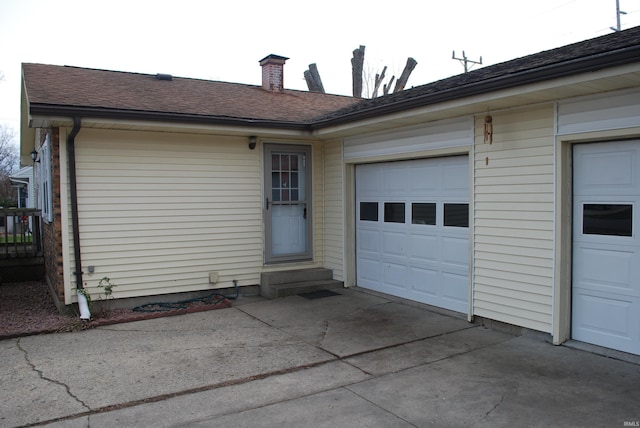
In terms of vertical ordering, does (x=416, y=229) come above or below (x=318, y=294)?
above

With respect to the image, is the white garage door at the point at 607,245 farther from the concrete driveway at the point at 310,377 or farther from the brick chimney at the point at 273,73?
the brick chimney at the point at 273,73

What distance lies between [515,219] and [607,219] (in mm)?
973

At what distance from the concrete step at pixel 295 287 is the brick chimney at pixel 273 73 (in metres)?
4.75

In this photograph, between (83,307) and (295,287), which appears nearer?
(83,307)

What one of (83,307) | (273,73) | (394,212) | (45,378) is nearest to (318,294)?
(394,212)

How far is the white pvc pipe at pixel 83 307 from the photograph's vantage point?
258 inches

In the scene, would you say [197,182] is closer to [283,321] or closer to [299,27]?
[283,321]

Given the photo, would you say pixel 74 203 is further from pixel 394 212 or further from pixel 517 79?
pixel 517 79

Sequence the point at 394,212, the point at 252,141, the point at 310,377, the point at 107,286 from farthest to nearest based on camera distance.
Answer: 1. the point at 252,141
2. the point at 394,212
3. the point at 107,286
4. the point at 310,377

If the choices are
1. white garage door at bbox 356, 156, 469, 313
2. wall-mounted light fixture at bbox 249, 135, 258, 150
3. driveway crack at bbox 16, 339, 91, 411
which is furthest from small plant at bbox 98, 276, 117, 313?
white garage door at bbox 356, 156, 469, 313

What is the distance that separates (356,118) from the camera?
7.14m

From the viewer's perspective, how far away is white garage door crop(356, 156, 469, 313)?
6.66 m

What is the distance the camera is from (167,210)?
763 centimetres

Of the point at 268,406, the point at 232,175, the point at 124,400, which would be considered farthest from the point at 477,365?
the point at 232,175
